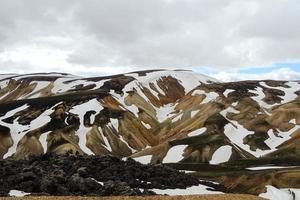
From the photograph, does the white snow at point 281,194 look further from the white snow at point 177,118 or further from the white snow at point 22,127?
the white snow at point 177,118

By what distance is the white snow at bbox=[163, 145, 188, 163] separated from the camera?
140 m

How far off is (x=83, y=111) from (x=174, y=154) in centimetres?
4757

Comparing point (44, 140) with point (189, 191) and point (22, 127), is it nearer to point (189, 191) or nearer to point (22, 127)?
point (22, 127)

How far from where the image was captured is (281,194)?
8462 centimetres

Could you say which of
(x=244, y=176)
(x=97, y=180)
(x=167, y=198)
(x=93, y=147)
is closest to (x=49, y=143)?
(x=93, y=147)

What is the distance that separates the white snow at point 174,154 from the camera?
461 feet

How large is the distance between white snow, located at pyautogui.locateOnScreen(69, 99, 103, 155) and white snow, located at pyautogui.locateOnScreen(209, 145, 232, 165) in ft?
129

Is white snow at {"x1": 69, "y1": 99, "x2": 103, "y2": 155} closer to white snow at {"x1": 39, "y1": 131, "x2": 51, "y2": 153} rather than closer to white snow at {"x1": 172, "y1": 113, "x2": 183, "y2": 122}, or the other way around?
white snow at {"x1": 39, "y1": 131, "x2": 51, "y2": 153}

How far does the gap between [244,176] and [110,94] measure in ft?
354

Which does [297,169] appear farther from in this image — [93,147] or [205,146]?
[93,147]

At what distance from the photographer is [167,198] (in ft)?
119

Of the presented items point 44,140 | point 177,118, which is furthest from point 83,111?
point 177,118

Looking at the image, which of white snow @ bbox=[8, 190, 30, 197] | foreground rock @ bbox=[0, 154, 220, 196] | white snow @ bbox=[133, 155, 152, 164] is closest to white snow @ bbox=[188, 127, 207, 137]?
white snow @ bbox=[133, 155, 152, 164]

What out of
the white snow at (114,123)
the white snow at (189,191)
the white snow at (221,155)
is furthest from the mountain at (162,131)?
the white snow at (189,191)
